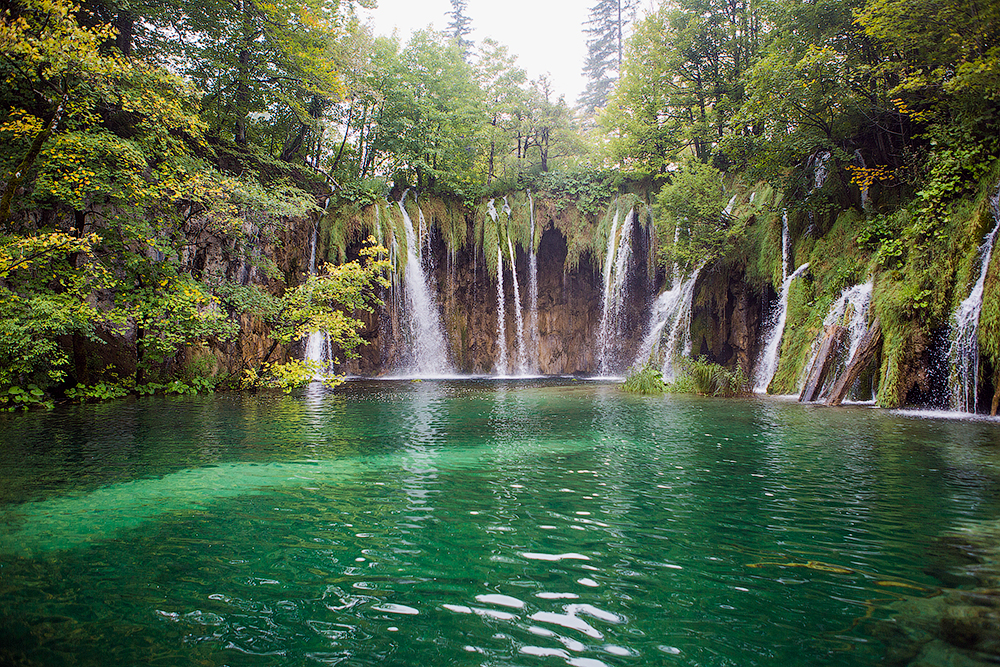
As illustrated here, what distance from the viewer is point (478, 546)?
316 centimetres

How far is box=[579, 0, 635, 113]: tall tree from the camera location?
1780 inches

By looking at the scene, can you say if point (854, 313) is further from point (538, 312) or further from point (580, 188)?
point (538, 312)

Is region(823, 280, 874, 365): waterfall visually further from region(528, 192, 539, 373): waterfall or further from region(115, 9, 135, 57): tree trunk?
region(115, 9, 135, 57): tree trunk

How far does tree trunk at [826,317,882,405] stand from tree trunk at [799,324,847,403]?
478 millimetres

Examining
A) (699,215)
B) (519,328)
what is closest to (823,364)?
(699,215)

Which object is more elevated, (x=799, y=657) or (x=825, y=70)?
(x=825, y=70)

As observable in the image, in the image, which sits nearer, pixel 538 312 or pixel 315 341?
pixel 315 341

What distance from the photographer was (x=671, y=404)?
36.3 feet

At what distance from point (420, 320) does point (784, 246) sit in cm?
1445

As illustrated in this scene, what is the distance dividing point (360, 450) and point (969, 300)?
10.6 meters

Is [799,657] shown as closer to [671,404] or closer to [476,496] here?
[476,496]

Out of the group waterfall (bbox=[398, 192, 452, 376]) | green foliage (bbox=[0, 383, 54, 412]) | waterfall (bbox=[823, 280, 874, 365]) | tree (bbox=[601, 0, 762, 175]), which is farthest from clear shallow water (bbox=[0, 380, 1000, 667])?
tree (bbox=[601, 0, 762, 175])

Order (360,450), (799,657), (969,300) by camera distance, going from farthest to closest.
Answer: (969,300) < (360,450) < (799,657)

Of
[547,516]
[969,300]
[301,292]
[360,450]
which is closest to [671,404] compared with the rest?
[969,300]
